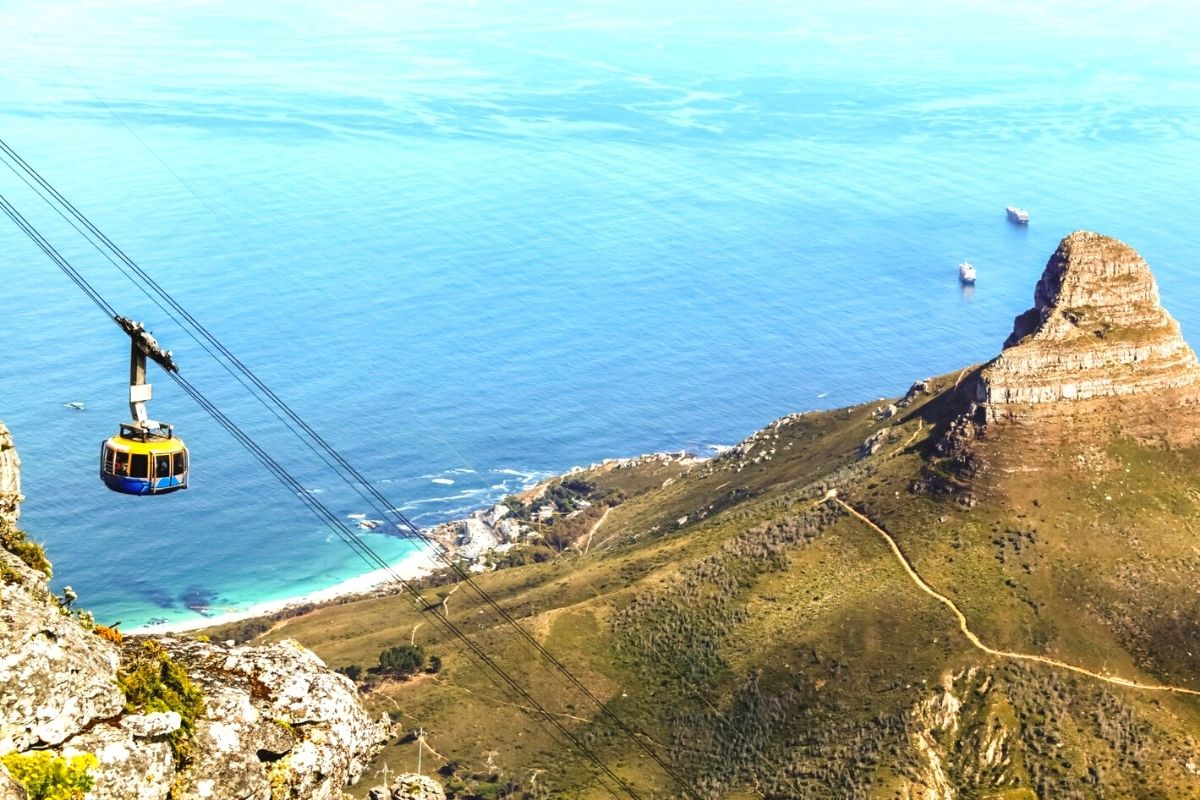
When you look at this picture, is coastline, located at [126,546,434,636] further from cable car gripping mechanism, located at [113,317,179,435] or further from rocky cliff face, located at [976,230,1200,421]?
cable car gripping mechanism, located at [113,317,179,435]

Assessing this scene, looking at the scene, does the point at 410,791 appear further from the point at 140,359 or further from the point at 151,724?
the point at 140,359

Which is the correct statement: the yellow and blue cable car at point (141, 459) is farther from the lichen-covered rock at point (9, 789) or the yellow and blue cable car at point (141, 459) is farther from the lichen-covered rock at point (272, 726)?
the lichen-covered rock at point (9, 789)

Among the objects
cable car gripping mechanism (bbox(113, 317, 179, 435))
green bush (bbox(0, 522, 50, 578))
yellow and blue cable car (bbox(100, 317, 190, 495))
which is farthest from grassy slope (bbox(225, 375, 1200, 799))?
green bush (bbox(0, 522, 50, 578))

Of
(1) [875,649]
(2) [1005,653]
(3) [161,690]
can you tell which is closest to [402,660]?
(1) [875,649]

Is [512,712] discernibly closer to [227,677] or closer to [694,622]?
[694,622]

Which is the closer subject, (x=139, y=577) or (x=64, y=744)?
(x=64, y=744)

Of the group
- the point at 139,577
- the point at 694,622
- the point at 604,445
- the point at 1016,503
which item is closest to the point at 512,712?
the point at 694,622
